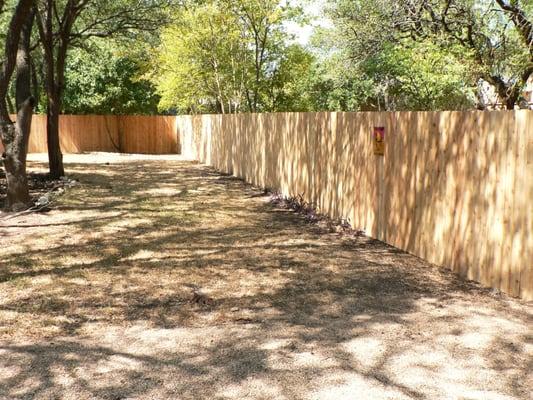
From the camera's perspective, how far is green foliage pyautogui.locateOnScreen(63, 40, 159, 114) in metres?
27.7

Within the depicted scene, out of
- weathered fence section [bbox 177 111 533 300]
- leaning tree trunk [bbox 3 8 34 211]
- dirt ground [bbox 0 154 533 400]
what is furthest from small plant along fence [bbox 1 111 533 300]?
leaning tree trunk [bbox 3 8 34 211]

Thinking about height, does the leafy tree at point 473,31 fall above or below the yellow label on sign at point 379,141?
above

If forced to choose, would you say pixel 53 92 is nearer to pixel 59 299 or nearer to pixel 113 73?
pixel 59 299

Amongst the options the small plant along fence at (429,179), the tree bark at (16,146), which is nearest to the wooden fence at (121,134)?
the small plant along fence at (429,179)

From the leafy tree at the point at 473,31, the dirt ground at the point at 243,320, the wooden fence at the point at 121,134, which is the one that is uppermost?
the leafy tree at the point at 473,31

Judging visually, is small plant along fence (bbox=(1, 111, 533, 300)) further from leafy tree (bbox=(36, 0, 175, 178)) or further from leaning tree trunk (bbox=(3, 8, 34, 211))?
leafy tree (bbox=(36, 0, 175, 178))

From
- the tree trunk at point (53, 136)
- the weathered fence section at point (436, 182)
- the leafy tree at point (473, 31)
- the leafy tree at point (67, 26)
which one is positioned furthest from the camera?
the tree trunk at point (53, 136)

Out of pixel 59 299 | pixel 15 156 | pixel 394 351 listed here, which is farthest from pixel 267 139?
pixel 394 351

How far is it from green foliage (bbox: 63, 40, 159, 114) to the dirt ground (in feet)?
69.3

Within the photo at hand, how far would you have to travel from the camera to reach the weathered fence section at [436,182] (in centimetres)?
498

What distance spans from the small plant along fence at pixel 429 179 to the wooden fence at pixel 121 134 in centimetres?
1757

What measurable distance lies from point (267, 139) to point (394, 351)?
9.33m

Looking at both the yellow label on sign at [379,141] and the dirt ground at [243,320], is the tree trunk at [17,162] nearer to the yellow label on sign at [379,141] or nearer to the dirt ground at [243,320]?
the dirt ground at [243,320]

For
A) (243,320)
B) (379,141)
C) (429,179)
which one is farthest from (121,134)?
(243,320)
